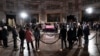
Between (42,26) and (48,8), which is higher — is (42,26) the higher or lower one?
the lower one

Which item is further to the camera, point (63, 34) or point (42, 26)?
point (42, 26)

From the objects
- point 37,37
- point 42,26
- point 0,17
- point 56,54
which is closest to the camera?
point 56,54

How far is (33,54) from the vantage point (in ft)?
49.3

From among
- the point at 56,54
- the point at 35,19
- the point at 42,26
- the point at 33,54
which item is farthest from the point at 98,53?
the point at 35,19

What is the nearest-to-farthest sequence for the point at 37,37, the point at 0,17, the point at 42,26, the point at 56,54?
the point at 56,54 < the point at 37,37 < the point at 42,26 < the point at 0,17

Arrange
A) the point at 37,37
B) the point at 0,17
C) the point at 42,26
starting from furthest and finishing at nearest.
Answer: the point at 0,17, the point at 42,26, the point at 37,37

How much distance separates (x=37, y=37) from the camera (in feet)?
53.0

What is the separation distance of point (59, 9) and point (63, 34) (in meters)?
28.1

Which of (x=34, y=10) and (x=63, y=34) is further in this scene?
(x=34, y=10)

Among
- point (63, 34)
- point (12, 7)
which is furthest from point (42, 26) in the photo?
point (63, 34)

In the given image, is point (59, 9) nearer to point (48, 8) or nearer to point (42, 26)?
point (48, 8)

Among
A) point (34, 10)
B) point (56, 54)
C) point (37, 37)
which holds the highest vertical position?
point (34, 10)

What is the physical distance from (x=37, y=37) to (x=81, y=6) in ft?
95.6

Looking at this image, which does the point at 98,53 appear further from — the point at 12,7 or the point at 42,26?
the point at 12,7
